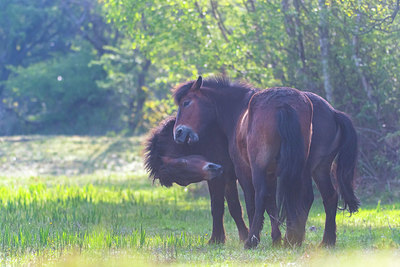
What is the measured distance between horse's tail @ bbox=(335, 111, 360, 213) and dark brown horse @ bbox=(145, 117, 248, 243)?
4.96ft

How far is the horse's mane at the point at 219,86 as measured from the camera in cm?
862

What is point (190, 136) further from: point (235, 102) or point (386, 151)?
point (386, 151)

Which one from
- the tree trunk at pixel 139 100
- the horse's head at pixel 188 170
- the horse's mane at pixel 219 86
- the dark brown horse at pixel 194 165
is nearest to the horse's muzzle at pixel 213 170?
the horse's head at pixel 188 170

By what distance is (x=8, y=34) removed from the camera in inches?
1716

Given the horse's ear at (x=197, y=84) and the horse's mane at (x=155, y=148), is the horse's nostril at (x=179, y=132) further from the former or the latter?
Answer: the horse's ear at (x=197, y=84)

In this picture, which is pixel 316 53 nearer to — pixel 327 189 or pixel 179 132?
pixel 179 132

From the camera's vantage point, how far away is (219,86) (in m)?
8.72

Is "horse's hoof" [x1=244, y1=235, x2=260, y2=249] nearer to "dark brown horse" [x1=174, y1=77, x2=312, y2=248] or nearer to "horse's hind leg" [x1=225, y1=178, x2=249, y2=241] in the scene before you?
"dark brown horse" [x1=174, y1=77, x2=312, y2=248]

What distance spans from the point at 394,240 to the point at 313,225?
271 cm

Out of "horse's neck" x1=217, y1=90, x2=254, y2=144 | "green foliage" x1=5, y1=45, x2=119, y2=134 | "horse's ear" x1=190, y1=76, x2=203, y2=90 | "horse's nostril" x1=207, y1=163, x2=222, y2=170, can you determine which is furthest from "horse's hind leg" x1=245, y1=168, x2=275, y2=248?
"green foliage" x1=5, y1=45, x2=119, y2=134

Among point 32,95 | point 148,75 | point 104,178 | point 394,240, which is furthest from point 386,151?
point 32,95

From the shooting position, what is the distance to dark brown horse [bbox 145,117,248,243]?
842 centimetres

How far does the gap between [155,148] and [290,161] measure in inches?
95.3

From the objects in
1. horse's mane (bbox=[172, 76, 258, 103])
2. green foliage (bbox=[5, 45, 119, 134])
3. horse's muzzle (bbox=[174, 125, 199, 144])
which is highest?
horse's mane (bbox=[172, 76, 258, 103])
